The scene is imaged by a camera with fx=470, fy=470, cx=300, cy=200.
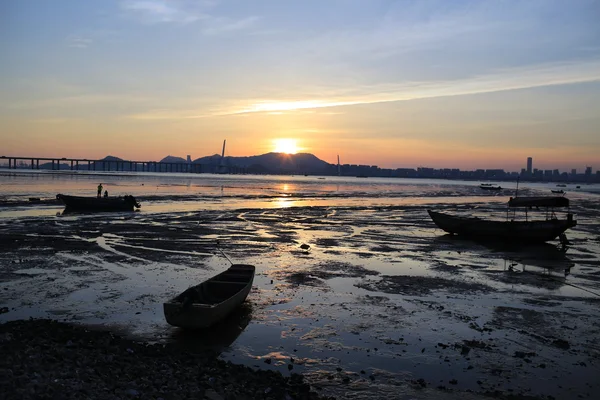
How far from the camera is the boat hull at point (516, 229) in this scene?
30.8m

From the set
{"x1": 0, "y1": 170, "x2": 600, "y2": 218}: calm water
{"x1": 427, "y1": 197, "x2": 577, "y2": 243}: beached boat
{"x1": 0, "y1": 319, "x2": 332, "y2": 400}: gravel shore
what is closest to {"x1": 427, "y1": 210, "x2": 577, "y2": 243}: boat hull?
{"x1": 427, "y1": 197, "x2": 577, "y2": 243}: beached boat

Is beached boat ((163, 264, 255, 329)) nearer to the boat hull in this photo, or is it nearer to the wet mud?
the wet mud

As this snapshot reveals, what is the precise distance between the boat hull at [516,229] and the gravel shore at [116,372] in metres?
25.8

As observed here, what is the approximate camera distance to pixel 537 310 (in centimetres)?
1501

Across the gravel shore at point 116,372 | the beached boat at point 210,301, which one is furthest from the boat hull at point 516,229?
the gravel shore at point 116,372

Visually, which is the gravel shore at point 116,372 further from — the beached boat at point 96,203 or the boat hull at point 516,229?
the beached boat at point 96,203

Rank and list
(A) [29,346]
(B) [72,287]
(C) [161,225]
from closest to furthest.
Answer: (A) [29,346]
(B) [72,287]
(C) [161,225]

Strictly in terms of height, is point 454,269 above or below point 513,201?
below

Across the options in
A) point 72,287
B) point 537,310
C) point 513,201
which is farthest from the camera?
point 513,201

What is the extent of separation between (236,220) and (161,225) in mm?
7274

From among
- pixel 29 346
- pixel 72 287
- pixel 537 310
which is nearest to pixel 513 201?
pixel 537 310

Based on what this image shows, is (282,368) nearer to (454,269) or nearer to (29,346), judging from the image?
(29,346)

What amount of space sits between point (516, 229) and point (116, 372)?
28.6 metres

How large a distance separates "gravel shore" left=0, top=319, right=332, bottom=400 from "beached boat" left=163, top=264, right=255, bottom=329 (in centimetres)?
98
